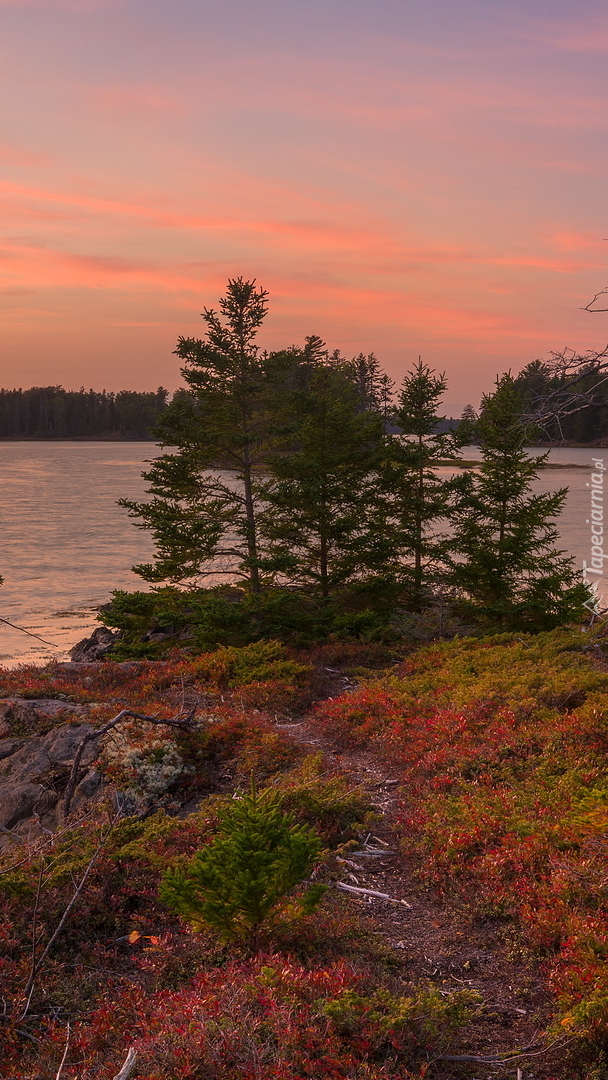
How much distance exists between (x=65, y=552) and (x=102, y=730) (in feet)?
118

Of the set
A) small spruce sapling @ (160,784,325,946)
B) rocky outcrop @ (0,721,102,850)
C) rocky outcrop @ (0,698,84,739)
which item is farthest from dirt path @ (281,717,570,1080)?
rocky outcrop @ (0,698,84,739)

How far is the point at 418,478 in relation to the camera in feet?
77.6

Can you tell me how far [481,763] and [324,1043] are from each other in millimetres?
4947

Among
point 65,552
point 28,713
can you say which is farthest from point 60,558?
point 28,713

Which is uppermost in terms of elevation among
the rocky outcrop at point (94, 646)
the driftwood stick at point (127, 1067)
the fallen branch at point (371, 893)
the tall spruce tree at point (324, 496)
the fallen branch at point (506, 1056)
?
the tall spruce tree at point (324, 496)

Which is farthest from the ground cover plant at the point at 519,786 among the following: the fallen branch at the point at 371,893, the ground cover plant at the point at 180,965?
the ground cover plant at the point at 180,965

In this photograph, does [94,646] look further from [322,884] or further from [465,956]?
[465,956]

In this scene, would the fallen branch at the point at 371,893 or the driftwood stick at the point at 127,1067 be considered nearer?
Result: the driftwood stick at the point at 127,1067

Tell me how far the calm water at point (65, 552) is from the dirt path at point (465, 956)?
12.1 ft

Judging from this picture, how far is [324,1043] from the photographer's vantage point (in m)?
4.12

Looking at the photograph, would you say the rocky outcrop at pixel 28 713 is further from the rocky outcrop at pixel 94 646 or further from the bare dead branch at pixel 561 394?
the rocky outcrop at pixel 94 646

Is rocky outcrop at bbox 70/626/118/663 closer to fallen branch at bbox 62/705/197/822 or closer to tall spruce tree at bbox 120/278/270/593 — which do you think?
tall spruce tree at bbox 120/278/270/593

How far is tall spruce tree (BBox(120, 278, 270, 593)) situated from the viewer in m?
21.2

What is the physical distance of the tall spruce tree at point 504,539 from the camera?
21688 mm
